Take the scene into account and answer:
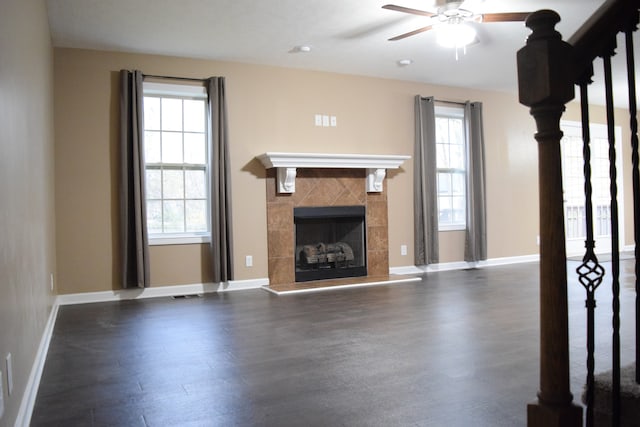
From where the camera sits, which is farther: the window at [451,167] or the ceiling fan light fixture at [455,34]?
the window at [451,167]

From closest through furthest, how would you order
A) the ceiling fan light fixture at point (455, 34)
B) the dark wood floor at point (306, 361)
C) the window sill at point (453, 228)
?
the dark wood floor at point (306, 361)
the ceiling fan light fixture at point (455, 34)
the window sill at point (453, 228)

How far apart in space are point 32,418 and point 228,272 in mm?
3360

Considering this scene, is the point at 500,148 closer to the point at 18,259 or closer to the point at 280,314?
the point at 280,314

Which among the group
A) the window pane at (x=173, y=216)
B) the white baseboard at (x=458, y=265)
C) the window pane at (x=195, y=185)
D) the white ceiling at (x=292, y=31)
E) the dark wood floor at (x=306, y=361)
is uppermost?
the white ceiling at (x=292, y=31)

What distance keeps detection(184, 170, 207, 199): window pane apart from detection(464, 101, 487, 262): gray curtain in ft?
12.0

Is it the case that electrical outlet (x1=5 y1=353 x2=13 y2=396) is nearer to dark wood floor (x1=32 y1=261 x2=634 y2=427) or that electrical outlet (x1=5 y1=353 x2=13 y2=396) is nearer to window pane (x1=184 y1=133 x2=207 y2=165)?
dark wood floor (x1=32 y1=261 x2=634 y2=427)

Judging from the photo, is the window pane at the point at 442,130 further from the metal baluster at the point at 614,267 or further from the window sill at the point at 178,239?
the metal baluster at the point at 614,267

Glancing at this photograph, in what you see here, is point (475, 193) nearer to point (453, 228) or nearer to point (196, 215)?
point (453, 228)

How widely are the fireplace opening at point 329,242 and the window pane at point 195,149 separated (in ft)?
4.10

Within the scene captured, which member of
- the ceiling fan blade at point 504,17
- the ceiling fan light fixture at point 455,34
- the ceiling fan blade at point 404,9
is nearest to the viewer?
the ceiling fan blade at point 404,9

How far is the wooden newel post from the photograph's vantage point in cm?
105

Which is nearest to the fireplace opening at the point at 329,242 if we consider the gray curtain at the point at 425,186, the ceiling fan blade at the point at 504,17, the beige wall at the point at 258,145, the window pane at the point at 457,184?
the beige wall at the point at 258,145

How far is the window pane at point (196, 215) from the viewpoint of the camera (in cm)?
548

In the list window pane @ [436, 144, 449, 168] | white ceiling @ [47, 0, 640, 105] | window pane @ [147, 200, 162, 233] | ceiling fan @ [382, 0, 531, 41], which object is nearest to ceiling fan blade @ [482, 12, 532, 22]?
ceiling fan @ [382, 0, 531, 41]
